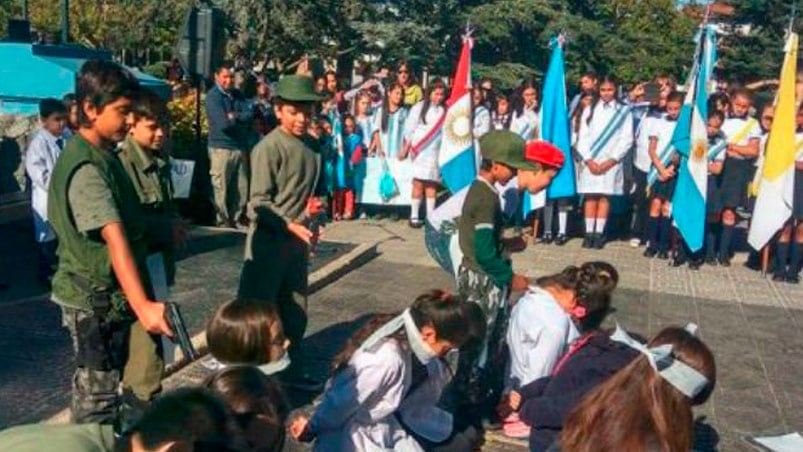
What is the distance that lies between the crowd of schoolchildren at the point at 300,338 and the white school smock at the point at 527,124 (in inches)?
250

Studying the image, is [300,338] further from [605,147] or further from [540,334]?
[605,147]

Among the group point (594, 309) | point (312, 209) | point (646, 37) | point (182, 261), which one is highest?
point (646, 37)

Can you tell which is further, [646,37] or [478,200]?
[646,37]

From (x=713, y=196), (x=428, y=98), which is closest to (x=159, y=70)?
(x=428, y=98)

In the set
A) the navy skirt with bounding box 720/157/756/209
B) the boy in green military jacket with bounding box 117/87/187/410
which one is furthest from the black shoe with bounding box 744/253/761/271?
the boy in green military jacket with bounding box 117/87/187/410

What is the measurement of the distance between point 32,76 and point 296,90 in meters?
7.37

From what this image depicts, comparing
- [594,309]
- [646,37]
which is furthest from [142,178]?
[646,37]

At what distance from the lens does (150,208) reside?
389 cm

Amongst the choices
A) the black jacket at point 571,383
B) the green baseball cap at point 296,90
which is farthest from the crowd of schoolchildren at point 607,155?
the black jacket at point 571,383

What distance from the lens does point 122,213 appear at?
354cm

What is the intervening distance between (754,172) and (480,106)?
3.31m

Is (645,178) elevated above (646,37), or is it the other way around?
(646,37)

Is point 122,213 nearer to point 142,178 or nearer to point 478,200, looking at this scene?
point 142,178

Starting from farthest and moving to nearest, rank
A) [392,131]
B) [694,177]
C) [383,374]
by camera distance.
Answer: [392,131]
[694,177]
[383,374]
